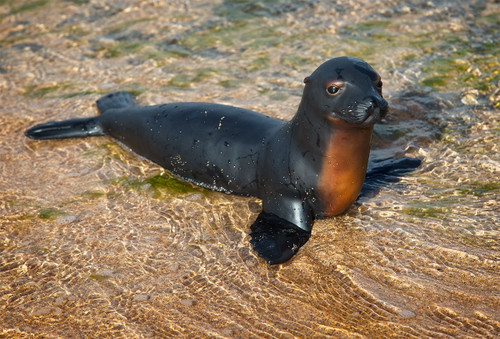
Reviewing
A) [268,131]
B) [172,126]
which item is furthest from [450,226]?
[172,126]

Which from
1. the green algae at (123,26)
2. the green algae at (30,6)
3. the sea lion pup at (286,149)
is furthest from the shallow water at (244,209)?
the green algae at (30,6)

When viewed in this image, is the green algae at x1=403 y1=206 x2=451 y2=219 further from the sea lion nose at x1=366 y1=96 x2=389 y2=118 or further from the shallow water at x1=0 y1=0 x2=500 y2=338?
the sea lion nose at x1=366 y1=96 x2=389 y2=118

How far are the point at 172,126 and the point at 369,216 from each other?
2.13m

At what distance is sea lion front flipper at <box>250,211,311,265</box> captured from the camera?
4.43 meters

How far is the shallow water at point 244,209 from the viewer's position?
3.93m

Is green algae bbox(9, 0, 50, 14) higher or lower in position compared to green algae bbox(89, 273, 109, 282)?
higher

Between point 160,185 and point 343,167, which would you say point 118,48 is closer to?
point 160,185

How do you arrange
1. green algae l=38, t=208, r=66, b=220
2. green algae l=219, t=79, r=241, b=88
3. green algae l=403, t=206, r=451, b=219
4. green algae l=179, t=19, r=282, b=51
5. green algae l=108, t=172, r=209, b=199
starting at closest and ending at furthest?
green algae l=403, t=206, r=451, b=219
green algae l=38, t=208, r=66, b=220
green algae l=108, t=172, r=209, b=199
green algae l=219, t=79, r=241, b=88
green algae l=179, t=19, r=282, b=51

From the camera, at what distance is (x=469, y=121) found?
6.33m

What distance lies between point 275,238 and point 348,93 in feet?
4.12

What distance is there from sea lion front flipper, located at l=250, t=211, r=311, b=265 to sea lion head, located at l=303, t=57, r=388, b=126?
3.12ft

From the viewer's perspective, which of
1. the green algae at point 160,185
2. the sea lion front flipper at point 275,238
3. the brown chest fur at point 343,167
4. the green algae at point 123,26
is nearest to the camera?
the sea lion front flipper at point 275,238

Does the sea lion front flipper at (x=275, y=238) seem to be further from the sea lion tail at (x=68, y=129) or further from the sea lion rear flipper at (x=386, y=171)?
the sea lion tail at (x=68, y=129)

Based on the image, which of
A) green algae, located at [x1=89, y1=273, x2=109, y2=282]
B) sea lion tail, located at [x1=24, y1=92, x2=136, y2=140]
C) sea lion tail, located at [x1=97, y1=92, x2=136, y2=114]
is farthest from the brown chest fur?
sea lion tail, located at [x1=97, y1=92, x2=136, y2=114]
